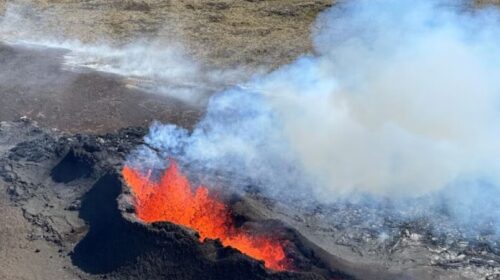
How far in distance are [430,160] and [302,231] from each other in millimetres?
3723

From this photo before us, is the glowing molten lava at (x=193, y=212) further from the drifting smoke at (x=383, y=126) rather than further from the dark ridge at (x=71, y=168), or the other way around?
the drifting smoke at (x=383, y=126)

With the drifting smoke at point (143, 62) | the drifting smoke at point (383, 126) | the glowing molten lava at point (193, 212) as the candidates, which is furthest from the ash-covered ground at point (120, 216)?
the drifting smoke at point (383, 126)

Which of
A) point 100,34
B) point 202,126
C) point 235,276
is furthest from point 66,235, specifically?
point 100,34

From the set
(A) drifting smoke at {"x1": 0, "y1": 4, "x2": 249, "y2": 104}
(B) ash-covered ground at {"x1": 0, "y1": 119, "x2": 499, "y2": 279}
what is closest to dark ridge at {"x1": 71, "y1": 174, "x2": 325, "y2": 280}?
(B) ash-covered ground at {"x1": 0, "y1": 119, "x2": 499, "y2": 279}

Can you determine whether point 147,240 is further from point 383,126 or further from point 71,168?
point 383,126

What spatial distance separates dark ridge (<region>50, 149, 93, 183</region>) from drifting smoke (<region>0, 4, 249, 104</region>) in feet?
17.3

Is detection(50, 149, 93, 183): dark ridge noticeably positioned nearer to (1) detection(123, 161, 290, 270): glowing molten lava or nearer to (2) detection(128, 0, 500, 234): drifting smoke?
(1) detection(123, 161, 290, 270): glowing molten lava

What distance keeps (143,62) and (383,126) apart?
9825mm

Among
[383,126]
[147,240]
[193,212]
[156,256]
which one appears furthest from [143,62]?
[156,256]

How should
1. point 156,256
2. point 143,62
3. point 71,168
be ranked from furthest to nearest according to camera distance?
point 143,62, point 71,168, point 156,256

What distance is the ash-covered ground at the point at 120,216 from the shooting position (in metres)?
10.5

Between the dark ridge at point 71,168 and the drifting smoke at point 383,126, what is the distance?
129 cm

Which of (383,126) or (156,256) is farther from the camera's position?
(383,126)

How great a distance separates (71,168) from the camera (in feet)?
44.8
